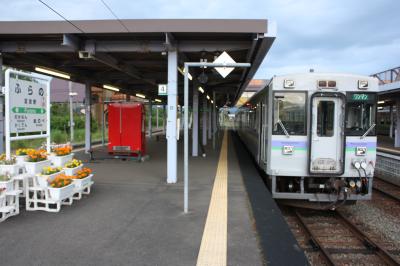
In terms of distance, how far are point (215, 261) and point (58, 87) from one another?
4750cm

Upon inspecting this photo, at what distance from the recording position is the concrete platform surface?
3795 millimetres

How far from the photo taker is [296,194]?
22.4 feet

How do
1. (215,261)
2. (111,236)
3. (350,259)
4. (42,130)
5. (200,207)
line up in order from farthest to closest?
1. (42,130)
2. (200,207)
3. (350,259)
4. (111,236)
5. (215,261)

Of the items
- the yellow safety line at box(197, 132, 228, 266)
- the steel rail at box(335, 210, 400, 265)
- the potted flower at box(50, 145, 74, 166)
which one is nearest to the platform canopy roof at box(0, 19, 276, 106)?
the potted flower at box(50, 145, 74, 166)

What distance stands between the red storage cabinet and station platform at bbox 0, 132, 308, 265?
416cm

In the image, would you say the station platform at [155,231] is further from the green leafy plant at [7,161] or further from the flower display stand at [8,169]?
the green leafy plant at [7,161]

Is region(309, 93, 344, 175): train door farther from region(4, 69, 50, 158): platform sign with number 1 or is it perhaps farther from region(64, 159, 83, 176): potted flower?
region(4, 69, 50, 158): platform sign with number 1

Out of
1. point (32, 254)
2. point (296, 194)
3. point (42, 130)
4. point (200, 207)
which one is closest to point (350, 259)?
point (296, 194)

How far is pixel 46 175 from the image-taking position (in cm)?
552

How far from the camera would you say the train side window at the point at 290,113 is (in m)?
6.78

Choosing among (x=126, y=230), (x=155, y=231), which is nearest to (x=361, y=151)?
(x=155, y=231)

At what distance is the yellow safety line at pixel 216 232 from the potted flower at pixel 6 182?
2.94 m

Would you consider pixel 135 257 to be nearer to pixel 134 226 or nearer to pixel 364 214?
pixel 134 226

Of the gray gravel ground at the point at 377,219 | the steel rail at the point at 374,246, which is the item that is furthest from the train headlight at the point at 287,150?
the gray gravel ground at the point at 377,219
